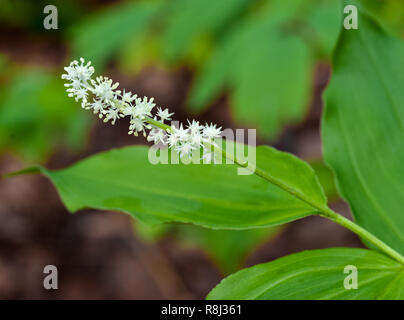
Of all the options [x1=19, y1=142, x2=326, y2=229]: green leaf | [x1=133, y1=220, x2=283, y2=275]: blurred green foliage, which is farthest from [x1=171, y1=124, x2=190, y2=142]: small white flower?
[x1=133, y1=220, x2=283, y2=275]: blurred green foliage

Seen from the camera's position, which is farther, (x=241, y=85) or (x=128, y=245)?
(x=128, y=245)

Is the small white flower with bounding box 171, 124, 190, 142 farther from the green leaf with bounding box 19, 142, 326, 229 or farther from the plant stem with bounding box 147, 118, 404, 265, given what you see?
the green leaf with bounding box 19, 142, 326, 229

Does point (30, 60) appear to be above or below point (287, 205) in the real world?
above

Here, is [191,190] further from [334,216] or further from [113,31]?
[113,31]

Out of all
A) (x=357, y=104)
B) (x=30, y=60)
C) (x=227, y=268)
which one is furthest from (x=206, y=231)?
(x=30, y=60)

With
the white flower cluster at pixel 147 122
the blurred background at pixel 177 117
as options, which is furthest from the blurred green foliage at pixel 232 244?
the white flower cluster at pixel 147 122
